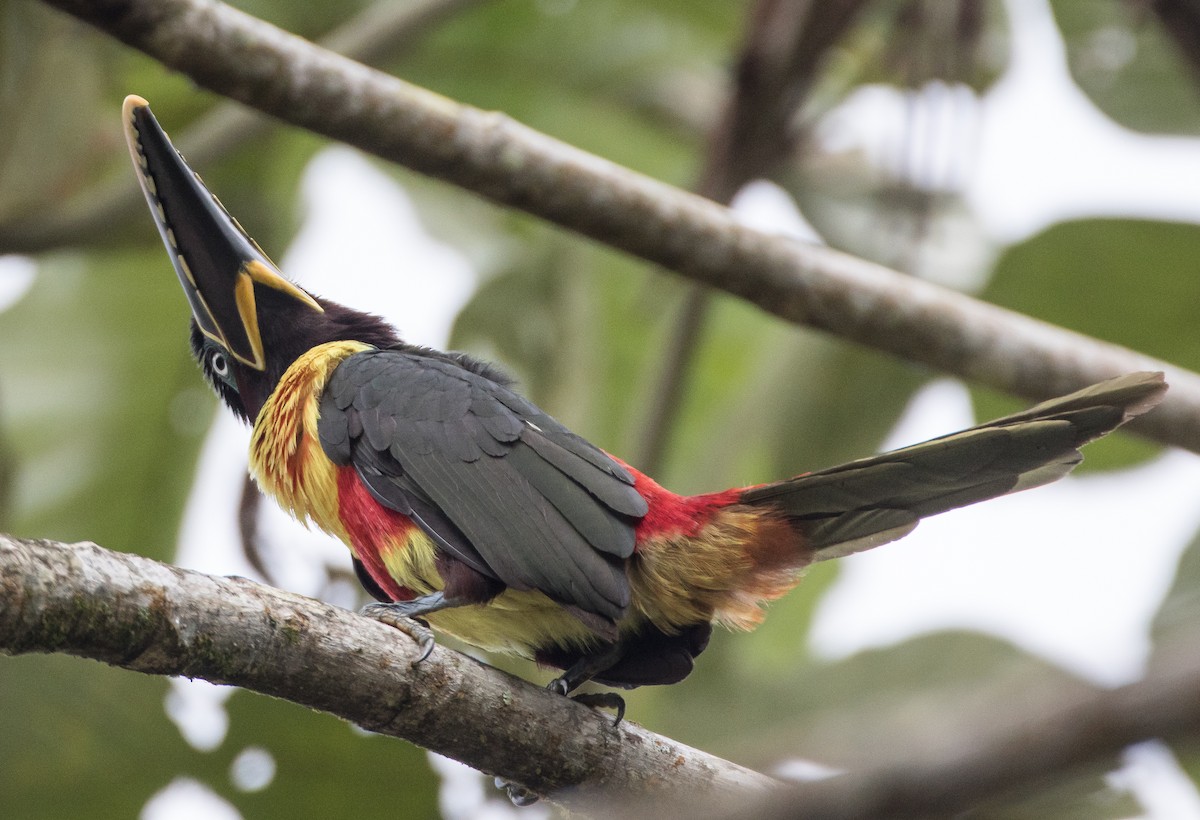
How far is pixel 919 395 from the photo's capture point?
528cm

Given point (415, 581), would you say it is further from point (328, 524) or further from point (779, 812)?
point (779, 812)

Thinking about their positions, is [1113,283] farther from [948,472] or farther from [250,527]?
[250,527]

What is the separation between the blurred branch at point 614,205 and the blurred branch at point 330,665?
5.07 ft

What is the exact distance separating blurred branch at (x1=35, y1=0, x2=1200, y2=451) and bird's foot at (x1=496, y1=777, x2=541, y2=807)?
1591 millimetres

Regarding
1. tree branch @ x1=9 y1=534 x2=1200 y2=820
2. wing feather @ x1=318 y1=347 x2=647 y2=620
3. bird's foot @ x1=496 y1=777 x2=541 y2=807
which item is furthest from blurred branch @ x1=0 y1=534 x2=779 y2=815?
wing feather @ x1=318 y1=347 x2=647 y2=620

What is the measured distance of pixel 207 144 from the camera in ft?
15.4

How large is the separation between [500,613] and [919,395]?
2658mm

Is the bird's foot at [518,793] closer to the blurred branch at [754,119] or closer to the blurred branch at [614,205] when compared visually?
the blurred branch at [614,205]

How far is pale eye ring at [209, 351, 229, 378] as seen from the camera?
12.4 ft

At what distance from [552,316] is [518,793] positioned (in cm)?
253

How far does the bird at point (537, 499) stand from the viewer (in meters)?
2.80

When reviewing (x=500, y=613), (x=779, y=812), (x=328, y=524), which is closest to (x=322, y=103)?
(x=328, y=524)

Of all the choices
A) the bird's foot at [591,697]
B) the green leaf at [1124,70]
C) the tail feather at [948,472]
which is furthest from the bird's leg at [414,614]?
the green leaf at [1124,70]

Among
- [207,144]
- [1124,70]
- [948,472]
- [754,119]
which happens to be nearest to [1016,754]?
[948,472]
